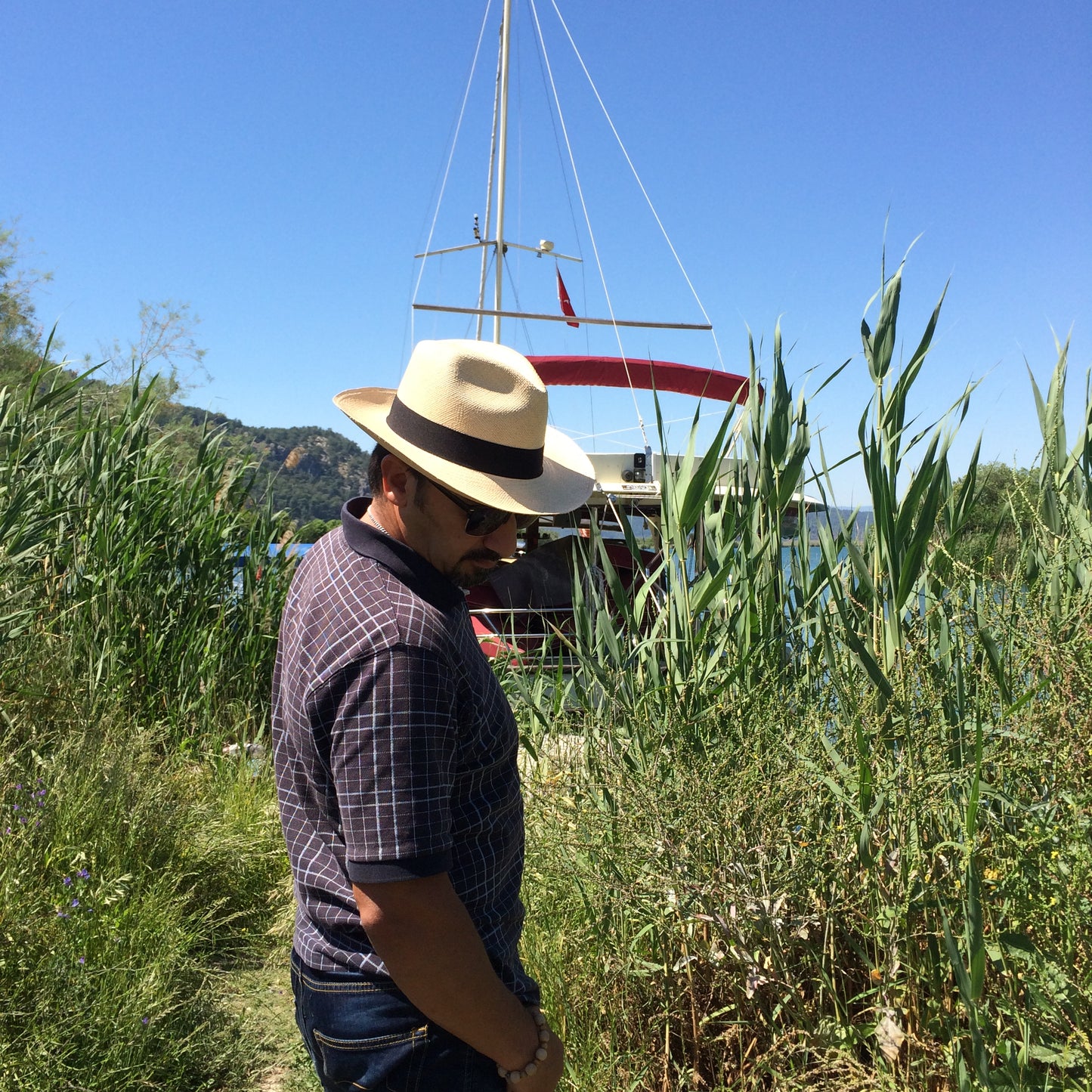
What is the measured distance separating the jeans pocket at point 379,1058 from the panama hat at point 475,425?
0.78 meters


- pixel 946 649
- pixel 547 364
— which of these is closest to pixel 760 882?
pixel 946 649

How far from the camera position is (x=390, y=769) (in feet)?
3.91

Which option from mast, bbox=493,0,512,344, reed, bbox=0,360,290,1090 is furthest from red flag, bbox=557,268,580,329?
reed, bbox=0,360,290,1090

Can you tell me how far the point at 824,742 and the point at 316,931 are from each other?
1.44 metres

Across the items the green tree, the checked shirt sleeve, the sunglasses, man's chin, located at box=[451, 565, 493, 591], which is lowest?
the checked shirt sleeve

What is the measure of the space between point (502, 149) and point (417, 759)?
18075 mm

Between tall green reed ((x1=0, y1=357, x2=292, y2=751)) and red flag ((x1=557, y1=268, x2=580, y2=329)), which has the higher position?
red flag ((x1=557, y1=268, x2=580, y2=329))

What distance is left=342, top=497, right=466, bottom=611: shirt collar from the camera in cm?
132

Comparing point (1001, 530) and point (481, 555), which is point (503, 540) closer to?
point (481, 555)

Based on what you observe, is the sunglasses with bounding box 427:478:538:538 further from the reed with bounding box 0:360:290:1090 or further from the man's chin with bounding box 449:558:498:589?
the reed with bounding box 0:360:290:1090

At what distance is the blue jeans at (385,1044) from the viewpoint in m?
1.35

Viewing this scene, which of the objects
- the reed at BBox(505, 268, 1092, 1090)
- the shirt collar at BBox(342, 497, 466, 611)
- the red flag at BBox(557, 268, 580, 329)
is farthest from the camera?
the red flag at BBox(557, 268, 580, 329)

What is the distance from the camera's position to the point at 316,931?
1.42m

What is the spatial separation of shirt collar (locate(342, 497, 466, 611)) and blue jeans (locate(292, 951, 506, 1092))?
558 mm
